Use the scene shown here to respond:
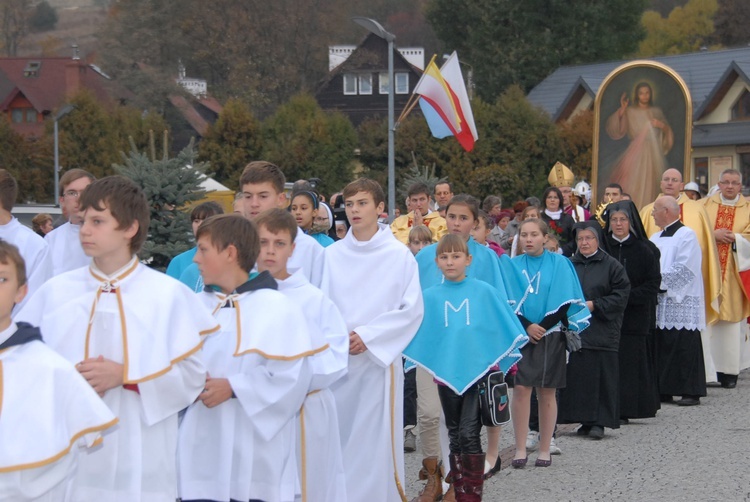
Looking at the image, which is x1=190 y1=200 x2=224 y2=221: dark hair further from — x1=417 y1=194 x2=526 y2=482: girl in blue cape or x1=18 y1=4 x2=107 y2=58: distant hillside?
x1=18 y1=4 x2=107 y2=58: distant hillside

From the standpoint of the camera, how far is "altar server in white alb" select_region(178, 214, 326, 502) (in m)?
5.01

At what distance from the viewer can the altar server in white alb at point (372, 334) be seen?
678 cm

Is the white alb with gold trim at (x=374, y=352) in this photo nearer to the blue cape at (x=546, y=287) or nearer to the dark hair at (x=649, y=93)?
the blue cape at (x=546, y=287)

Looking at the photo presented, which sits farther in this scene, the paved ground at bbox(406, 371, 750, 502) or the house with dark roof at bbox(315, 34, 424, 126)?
the house with dark roof at bbox(315, 34, 424, 126)

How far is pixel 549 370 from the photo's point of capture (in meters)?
8.72

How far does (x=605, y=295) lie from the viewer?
1009 centimetres

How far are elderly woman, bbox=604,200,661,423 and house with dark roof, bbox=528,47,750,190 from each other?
112 feet

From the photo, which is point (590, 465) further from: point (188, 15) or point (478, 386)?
point (188, 15)

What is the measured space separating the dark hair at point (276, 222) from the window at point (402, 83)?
197ft

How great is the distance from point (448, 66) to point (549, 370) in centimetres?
1443

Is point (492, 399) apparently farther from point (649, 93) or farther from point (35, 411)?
point (649, 93)

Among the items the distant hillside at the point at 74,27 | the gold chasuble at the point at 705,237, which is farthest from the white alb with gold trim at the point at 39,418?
the distant hillside at the point at 74,27

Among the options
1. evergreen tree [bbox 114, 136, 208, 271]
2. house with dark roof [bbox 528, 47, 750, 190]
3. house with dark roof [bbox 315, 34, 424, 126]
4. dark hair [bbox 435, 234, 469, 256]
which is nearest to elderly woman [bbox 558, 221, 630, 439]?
dark hair [bbox 435, 234, 469, 256]

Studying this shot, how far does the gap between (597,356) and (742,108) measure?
41.5m
